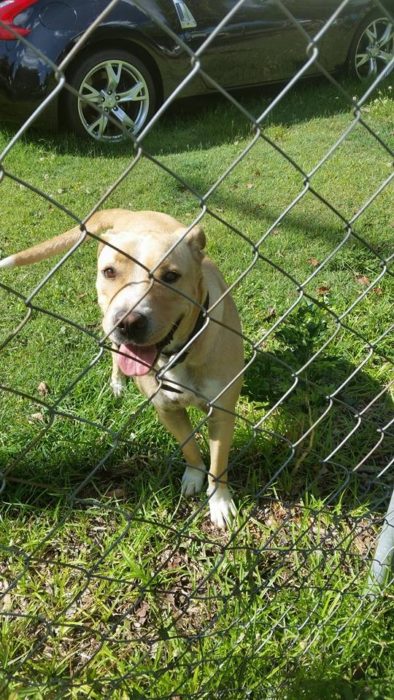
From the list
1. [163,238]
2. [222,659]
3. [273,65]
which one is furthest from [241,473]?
[273,65]

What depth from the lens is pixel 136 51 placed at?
5801mm

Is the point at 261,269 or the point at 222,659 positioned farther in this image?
the point at 261,269

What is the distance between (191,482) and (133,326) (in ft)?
3.54

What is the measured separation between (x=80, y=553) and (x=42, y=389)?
3.47 ft

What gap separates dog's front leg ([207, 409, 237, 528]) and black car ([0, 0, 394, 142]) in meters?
3.79

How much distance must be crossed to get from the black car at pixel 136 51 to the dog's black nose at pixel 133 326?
3.91m

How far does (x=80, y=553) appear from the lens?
7.96 ft

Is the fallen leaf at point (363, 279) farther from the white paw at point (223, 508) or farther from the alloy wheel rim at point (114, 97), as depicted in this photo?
the alloy wheel rim at point (114, 97)

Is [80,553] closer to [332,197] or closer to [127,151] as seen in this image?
[332,197]

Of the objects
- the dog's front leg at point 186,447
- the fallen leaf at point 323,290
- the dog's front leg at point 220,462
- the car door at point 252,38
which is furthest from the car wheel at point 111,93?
the dog's front leg at point 220,462

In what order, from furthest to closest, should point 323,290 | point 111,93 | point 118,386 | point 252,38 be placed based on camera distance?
point 252,38 → point 111,93 → point 323,290 → point 118,386

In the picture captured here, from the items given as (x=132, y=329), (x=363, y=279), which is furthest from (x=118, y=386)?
(x=363, y=279)

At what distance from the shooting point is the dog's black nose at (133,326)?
6.01 feet

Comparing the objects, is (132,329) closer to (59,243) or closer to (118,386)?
(59,243)
